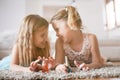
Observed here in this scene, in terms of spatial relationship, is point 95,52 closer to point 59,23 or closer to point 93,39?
point 93,39

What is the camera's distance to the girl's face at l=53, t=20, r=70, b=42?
99cm

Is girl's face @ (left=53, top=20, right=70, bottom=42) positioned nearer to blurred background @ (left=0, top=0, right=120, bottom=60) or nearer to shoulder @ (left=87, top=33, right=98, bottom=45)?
shoulder @ (left=87, top=33, right=98, bottom=45)

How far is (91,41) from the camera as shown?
0.99m

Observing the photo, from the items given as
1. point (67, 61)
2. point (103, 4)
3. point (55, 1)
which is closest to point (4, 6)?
point (55, 1)

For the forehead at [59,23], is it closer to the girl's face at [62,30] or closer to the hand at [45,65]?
the girl's face at [62,30]

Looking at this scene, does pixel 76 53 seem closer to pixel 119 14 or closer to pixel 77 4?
pixel 119 14

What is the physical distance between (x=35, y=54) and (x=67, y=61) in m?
0.15

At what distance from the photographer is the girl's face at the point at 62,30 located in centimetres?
99

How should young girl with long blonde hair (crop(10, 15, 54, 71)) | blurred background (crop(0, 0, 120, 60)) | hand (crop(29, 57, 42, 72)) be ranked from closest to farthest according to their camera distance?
1. hand (crop(29, 57, 42, 72))
2. young girl with long blonde hair (crop(10, 15, 54, 71))
3. blurred background (crop(0, 0, 120, 60))

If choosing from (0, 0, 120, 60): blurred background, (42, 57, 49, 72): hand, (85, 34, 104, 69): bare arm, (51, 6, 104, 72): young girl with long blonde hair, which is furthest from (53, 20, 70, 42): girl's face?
(0, 0, 120, 60): blurred background

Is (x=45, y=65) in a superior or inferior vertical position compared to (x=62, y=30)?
inferior

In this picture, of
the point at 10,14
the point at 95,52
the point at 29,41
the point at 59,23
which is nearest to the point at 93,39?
the point at 95,52

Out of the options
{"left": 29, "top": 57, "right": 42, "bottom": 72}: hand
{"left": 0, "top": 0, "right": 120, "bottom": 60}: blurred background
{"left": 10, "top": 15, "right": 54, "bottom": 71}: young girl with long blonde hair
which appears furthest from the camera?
{"left": 0, "top": 0, "right": 120, "bottom": 60}: blurred background

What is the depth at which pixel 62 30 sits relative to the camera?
39.2 inches
